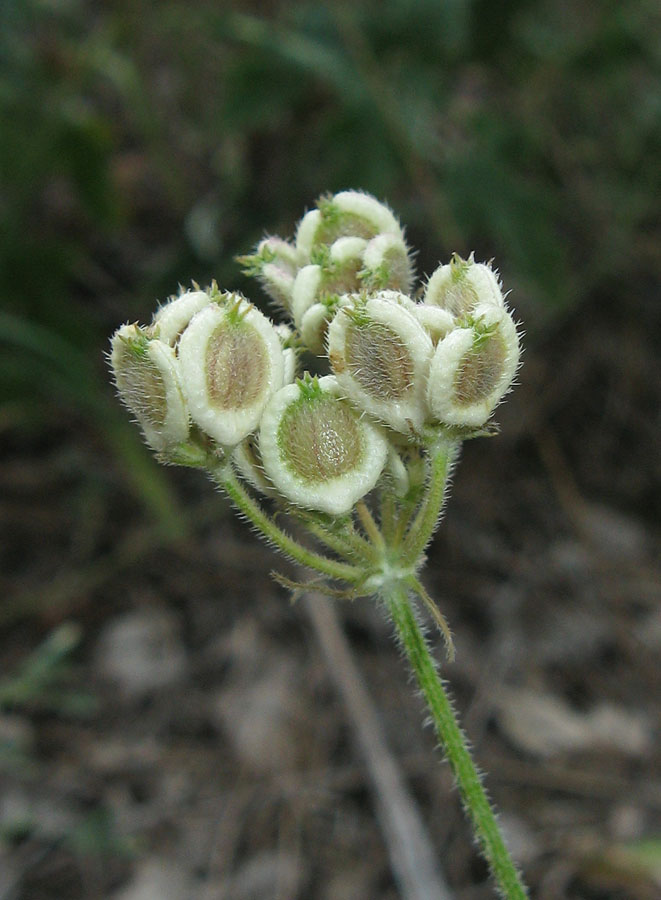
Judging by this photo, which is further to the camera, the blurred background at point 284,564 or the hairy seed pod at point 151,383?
the blurred background at point 284,564

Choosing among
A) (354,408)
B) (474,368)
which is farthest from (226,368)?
(474,368)

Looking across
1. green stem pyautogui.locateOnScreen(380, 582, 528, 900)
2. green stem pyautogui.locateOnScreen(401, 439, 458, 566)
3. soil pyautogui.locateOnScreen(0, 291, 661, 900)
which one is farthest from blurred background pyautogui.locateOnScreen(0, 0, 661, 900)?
green stem pyautogui.locateOnScreen(401, 439, 458, 566)

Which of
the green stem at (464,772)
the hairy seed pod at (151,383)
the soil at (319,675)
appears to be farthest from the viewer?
the soil at (319,675)

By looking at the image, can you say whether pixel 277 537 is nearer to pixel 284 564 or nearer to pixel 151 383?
pixel 151 383

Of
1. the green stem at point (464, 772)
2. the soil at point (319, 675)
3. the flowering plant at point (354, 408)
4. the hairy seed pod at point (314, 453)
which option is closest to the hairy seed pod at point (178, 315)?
the flowering plant at point (354, 408)

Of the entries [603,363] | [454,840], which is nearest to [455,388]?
[454,840]

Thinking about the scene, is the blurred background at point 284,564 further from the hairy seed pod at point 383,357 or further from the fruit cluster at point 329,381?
the hairy seed pod at point 383,357

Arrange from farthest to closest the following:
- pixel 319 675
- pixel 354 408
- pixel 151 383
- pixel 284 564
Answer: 1. pixel 284 564
2. pixel 319 675
3. pixel 354 408
4. pixel 151 383

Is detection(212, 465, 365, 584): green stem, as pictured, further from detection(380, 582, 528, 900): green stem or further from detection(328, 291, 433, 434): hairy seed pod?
detection(328, 291, 433, 434): hairy seed pod
